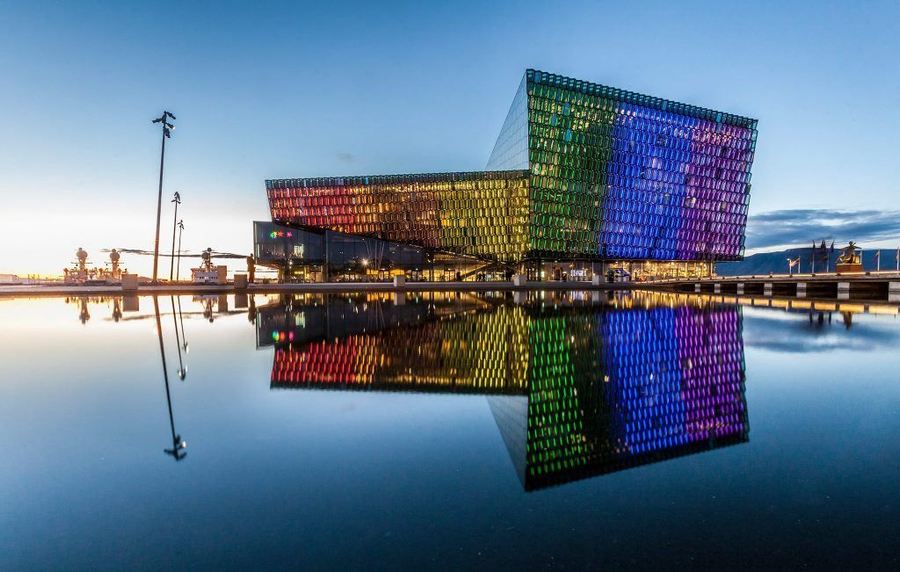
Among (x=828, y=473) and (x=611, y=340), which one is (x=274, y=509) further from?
(x=611, y=340)

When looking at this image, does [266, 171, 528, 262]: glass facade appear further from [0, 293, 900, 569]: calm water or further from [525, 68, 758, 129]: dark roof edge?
[0, 293, 900, 569]: calm water

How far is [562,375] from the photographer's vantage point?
858 centimetres

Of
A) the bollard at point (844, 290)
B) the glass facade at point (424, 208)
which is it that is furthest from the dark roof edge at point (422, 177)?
the bollard at point (844, 290)

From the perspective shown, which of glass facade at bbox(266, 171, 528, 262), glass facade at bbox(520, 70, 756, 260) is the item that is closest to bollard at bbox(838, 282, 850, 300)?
glass facade at bbox(520, 70, 756, 260)

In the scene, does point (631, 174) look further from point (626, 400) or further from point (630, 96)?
point (626, 400)

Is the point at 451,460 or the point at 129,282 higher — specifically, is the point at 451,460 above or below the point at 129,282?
below

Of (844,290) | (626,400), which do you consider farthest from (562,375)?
(844,290)

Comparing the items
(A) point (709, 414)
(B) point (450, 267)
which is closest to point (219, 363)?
(A) point (709, 414)

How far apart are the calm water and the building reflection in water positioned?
6 centimetres

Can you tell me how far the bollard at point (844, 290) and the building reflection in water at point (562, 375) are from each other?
30810 mm

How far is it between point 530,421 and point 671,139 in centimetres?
9000

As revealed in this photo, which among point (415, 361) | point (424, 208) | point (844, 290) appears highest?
point (424, 208)

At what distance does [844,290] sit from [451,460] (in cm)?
4738

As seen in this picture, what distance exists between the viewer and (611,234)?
79625 millimetres
